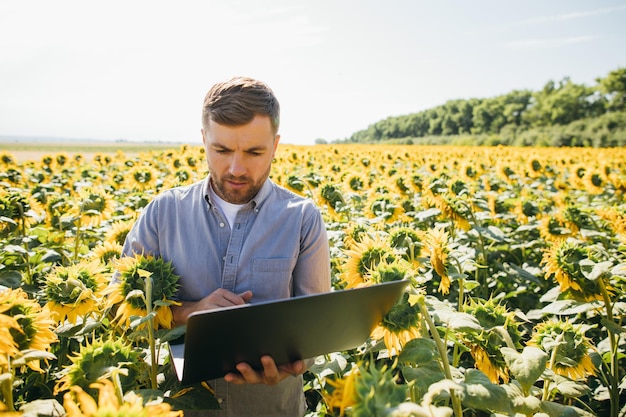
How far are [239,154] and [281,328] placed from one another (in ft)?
2.61

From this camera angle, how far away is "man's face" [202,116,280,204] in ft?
5.29

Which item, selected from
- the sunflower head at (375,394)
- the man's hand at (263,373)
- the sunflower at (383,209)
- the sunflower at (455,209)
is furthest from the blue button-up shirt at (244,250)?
the sunflower at (383,209)

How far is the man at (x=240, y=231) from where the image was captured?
1.63 meters

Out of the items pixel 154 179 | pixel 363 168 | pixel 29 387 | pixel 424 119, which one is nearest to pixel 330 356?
pixel 29 387

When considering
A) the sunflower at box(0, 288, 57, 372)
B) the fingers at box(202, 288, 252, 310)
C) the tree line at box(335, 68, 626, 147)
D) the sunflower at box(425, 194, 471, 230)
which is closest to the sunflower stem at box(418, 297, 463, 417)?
the fingers at box(202, 288, 252, 310)

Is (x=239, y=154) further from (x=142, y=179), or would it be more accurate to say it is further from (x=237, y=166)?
(x=142, y=179)

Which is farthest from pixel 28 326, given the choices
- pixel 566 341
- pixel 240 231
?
pixel 566 341

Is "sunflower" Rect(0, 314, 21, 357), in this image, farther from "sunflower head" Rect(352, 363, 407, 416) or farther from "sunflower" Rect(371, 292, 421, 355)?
"sunflower" Rect(371, 292, 421, 355)

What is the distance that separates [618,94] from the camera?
40.3 m

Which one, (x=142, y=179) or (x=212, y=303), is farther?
(x=142, y=179)

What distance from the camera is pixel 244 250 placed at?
1710 millimetres

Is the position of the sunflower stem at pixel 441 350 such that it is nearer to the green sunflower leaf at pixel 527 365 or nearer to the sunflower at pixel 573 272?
the green sunflower leaf at pixel 527 365

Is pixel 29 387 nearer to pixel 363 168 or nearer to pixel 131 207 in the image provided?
pixel 131 207

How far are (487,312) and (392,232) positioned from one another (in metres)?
0.77
